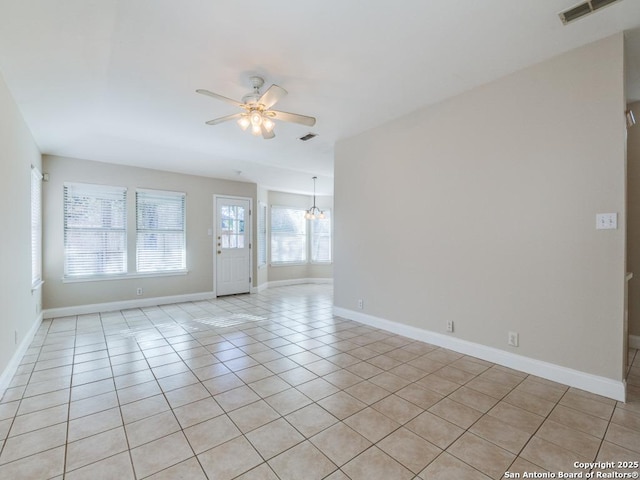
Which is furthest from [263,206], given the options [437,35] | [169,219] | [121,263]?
[437,35]

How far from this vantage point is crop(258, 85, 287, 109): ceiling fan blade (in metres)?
2.46

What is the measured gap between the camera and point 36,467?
1.67 meters

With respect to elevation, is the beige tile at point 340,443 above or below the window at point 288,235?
below

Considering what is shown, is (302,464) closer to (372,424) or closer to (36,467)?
(372,424)

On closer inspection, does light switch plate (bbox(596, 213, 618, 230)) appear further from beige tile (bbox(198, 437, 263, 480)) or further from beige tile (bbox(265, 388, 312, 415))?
beige tile (bbox(198, 437, 263, 480))

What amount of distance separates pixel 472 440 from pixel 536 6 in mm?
2865

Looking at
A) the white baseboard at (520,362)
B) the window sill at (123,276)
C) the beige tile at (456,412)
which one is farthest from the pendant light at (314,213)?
the beige tile at (456,412)

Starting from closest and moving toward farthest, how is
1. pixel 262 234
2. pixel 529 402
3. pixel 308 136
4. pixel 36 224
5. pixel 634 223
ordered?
pixel 529 402, pixel 634 223, pixel 36 224, pixel 308 136, pixel 262 234

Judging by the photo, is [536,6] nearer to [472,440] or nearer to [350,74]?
[350,74]

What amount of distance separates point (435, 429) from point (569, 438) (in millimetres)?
807

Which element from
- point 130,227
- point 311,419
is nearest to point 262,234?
point 130,227

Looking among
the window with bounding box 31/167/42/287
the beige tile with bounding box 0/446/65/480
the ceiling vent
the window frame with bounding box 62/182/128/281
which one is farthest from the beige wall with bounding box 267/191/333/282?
the ceiling vent

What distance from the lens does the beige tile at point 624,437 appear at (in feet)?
5.96

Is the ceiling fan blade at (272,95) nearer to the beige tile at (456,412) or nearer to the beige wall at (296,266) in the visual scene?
the beige tile at (456,412)
